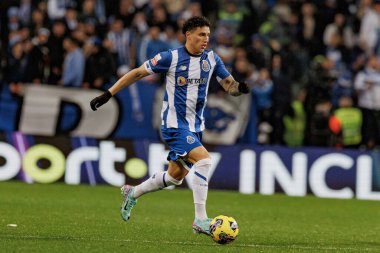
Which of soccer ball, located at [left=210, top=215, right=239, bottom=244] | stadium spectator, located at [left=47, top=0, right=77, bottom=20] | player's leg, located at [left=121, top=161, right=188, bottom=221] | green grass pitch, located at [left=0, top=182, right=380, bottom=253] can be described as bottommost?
green grass pitch, located at [left=0, top=182, right=380, bottom=253]

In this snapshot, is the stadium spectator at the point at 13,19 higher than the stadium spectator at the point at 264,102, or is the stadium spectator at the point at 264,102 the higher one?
the stadium spectator at the point at 13,19

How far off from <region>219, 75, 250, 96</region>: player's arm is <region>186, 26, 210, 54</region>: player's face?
18.4 inches

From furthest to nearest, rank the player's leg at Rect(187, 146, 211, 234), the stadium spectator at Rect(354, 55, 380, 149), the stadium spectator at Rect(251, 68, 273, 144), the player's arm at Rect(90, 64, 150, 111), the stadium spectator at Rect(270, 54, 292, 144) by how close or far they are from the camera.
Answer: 1. the stadium spectator at Rect(354, 55, 380, 149)
2. the stadium spectator at Rect(270, 54, 292, 144)
3. the stadium spectator at Rect(251, 68, 273, 144)
4. the player's leg at Rect(187, 146, 211, 234)
5. the player's arm at Rect(90, 64, 150, 111)

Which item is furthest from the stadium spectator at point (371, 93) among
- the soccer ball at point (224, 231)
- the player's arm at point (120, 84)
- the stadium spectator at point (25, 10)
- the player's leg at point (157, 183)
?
the soccer ball at point (224, 231)

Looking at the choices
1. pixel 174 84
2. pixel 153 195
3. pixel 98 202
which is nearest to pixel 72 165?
pixel 153 195

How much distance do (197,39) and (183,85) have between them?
0.51 meters

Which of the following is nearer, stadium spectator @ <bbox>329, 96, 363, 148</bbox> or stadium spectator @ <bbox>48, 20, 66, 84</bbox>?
stadium spectator @ <bbox>48, 20, 66, 84</bbox>

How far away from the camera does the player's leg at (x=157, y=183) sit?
10.9 metres

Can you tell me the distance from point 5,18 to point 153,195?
6965mm

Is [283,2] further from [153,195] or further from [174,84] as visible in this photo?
[174,84]

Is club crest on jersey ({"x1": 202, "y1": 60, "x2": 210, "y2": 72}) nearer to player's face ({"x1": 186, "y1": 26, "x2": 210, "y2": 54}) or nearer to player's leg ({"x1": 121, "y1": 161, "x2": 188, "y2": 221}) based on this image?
player's face ({"x1": 186, "y1": 26, "x2": 210, "y2": 54})

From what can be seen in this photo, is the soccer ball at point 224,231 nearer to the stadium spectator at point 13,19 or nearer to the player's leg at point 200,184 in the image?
the player's leg at point 200,184

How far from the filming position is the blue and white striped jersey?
417 inches

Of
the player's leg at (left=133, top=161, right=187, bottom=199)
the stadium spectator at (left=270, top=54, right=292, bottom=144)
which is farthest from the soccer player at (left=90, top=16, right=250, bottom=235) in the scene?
the stadium spectator at (left=270, top=54, right=292, bottom=144)
